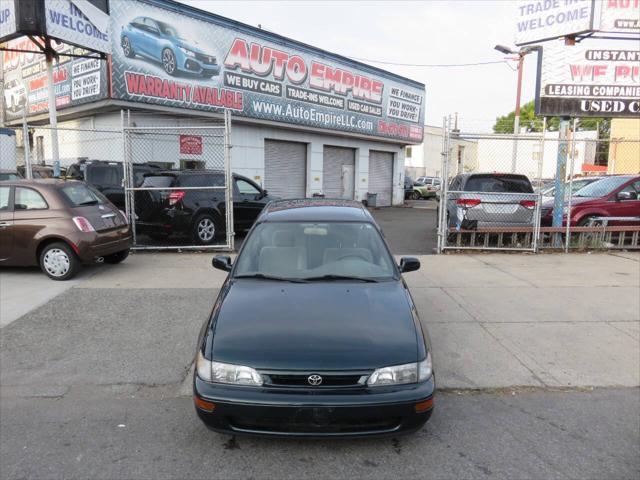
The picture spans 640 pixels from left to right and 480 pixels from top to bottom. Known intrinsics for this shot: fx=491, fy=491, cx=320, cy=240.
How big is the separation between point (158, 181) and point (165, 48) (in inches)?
246

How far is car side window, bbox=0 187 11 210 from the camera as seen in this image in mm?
7824

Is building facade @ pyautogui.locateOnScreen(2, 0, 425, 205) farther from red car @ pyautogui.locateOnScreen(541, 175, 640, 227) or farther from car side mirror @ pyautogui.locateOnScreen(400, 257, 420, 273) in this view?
red car @ pyautogui.locateOnScreen(541, 175, 640, 227)

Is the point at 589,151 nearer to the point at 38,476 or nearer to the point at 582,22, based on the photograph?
the point at 582,22

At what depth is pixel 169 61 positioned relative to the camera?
48.7 feet

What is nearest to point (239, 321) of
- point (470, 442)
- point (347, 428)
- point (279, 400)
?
point (279, 400)

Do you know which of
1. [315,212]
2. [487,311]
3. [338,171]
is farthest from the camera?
[338,171]

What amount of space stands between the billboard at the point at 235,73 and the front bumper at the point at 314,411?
41.9ft

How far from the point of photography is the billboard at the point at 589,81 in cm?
1073

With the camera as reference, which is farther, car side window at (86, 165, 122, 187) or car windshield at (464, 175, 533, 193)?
car side window at (86, 165, 122, 187)

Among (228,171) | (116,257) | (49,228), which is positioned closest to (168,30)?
(228,171)

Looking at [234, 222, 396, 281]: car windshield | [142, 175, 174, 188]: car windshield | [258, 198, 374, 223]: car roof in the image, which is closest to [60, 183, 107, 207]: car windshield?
[142, 175, 174, 188]: car windshield

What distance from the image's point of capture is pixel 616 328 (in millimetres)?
5863

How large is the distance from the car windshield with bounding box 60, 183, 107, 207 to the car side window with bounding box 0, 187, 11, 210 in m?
0.89

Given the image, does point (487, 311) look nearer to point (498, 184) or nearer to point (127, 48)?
point (498, 184)
